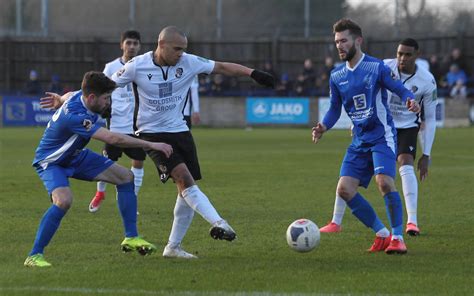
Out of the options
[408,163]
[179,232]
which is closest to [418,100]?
[408,163]

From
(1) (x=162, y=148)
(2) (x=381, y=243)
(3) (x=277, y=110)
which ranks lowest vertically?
(3) (x=277, y=110)

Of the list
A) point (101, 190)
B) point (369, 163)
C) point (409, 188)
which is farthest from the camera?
point (101, 190)

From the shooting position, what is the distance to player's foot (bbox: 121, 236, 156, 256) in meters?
8.43

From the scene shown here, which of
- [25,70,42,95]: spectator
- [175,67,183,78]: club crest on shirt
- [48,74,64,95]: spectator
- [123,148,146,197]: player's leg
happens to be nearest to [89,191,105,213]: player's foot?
[123,148,146,197]: player's leg

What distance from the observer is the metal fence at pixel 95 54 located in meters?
39.2

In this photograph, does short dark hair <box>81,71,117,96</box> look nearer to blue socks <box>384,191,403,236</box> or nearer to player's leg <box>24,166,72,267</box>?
player's leg <box>24,166,72,267</box>

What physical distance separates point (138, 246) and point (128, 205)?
0.39 m

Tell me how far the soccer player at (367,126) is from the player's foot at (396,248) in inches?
2.4

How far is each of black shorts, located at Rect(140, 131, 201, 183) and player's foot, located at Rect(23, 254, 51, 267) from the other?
1295 millimetres

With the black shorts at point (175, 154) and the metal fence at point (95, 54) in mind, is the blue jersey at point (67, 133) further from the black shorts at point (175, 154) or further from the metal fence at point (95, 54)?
the metal fence at point (95, 54)

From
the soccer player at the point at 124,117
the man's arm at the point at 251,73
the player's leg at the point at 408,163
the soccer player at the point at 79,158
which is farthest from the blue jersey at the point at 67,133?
the player's leg at the point at 408,163

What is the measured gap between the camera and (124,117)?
12.6m

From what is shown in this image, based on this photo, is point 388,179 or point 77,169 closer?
point 77,169

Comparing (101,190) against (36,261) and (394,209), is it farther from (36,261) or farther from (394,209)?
(394,209)
